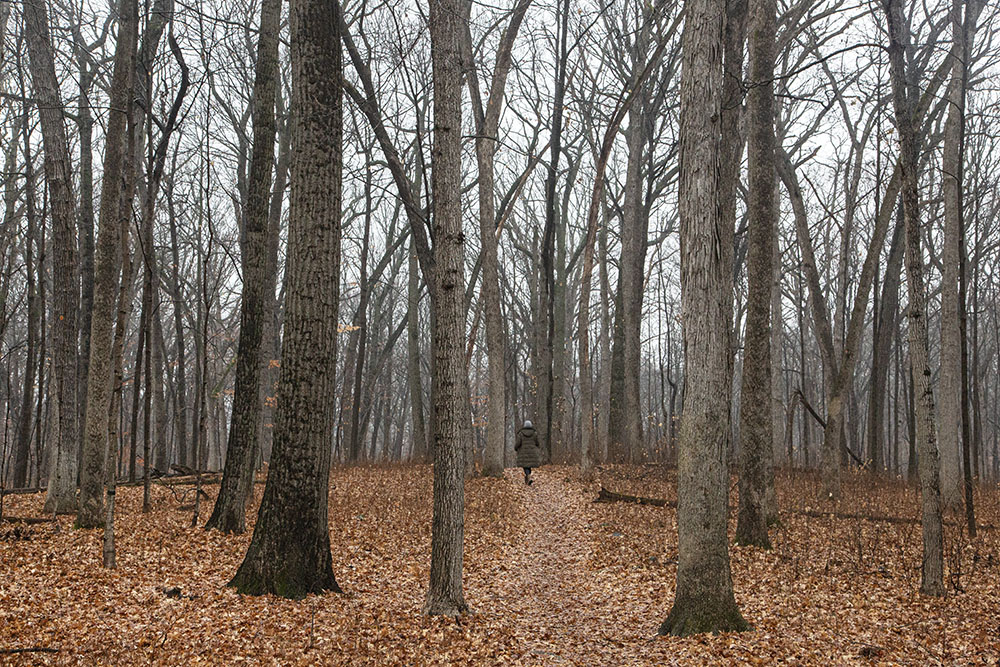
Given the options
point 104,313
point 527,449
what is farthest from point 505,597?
point 527,449

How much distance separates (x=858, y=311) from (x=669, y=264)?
88.9 ft

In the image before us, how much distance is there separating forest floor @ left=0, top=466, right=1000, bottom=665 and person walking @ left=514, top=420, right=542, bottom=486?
3815 mm

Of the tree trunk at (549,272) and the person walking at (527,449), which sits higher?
the tree trunk at (549,272)

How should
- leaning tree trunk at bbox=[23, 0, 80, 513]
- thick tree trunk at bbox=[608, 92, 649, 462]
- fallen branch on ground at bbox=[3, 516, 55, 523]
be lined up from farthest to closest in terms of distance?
1. thick tree trunk at bbox=[608, 92, 649, 462]
2. leaning tree trunk at bbox=[23, 0, 80, 513]
3. fallen branch on ground at bbox=[3, 516, 55, 523]

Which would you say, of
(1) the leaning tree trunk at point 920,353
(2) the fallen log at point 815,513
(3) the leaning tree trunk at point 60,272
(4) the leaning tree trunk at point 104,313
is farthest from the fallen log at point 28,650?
(2) the fallen log at point 815,513

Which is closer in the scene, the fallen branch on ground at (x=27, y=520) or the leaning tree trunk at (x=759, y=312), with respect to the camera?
the leaning tree trunk at (x=759, y=312)

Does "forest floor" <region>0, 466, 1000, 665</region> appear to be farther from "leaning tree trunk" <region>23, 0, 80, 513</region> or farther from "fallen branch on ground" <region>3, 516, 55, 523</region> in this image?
"leaning tree trunk" <region>23, 0, 80, 513</region>

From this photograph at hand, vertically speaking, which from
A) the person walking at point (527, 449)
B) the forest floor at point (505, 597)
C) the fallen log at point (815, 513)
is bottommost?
the forest floor at point (505, 597)

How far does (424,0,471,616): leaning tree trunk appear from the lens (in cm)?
550

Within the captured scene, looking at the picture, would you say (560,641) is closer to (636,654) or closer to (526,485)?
(636,654)

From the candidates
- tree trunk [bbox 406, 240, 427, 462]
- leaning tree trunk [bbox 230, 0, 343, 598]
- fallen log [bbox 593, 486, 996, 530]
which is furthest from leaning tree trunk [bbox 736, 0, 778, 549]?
tree trunk [bbox 406, 240, 427, 462]

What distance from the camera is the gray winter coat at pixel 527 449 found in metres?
14.4

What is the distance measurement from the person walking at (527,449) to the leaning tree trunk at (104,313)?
819 cm

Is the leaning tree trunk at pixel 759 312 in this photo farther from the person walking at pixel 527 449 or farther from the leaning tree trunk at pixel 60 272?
the leaning tree trunk at pixel 60 272
